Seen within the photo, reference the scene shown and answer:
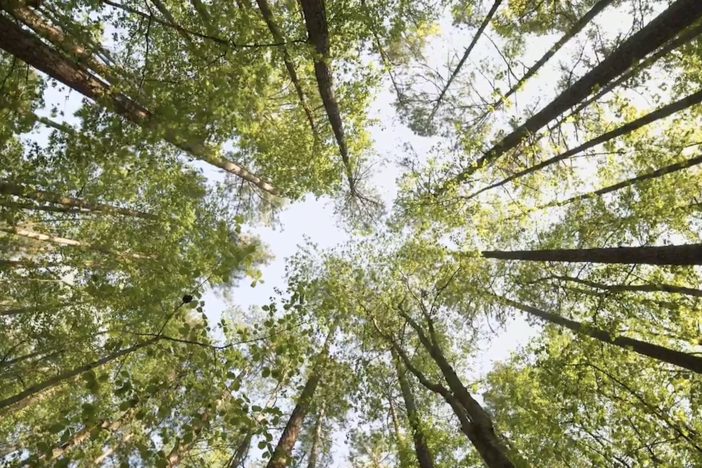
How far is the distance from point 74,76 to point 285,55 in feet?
9.59

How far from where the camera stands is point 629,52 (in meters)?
7.24

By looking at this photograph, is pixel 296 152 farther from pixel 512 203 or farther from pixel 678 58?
pixel 678 58

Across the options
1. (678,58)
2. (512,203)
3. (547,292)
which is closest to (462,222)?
(512,203)

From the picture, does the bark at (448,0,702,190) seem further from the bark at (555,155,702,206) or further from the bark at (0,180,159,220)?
the bark at (0,180,159,220)

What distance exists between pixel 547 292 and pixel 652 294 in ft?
7.68

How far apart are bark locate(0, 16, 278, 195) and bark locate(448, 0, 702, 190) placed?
6810 millimetres

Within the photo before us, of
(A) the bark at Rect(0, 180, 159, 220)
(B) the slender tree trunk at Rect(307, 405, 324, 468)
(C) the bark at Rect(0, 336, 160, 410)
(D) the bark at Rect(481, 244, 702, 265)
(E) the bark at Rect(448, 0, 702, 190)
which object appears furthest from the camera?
(B) the slender tree trunk at Rect(307, 405, 324, 468)

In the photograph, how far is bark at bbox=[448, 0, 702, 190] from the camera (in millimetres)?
6461

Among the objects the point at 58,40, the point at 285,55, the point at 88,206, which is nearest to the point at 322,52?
the point at 285,55

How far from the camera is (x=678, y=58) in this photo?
9.91 meters

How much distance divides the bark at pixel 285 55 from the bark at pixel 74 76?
1991mm

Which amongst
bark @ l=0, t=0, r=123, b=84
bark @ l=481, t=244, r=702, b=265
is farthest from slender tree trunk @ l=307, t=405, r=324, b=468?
bark @ l=0, t=0, r=123, b=84

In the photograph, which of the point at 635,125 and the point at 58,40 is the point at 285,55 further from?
the point at 635,125

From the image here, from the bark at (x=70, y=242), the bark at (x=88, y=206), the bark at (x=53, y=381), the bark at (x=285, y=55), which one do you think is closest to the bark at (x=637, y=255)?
the bark at (x=285, y=55)
